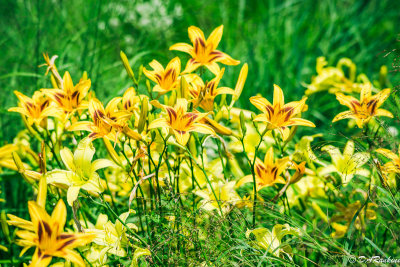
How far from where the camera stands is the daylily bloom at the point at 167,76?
1721 mm

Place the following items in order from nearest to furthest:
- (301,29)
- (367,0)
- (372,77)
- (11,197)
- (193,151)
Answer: (193,151)
(11,197)
(372,77)
(301,29)
(367,0)

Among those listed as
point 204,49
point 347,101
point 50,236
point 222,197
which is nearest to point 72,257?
point 50,236

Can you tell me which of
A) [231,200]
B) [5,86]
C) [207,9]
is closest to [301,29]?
[207,9]

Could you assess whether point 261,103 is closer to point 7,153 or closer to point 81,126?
point 81,126

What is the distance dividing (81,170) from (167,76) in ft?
1.69

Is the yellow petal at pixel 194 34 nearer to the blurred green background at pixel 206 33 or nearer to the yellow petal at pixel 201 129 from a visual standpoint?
the yellow petal at pixel 201 129

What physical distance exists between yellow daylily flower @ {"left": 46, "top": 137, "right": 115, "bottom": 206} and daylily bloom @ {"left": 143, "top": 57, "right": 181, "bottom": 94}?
1.23ft

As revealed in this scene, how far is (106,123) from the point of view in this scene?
153cm

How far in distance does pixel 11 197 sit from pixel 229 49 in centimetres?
253

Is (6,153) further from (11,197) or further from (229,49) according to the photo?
(229,49)

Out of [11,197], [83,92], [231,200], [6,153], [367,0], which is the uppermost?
[367,0]

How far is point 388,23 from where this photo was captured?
16.7 feet

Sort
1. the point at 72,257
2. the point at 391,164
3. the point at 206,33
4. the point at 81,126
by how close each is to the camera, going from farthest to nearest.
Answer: the point at 206,33 → the point at 391,164 → the point at 81,126 → the point at 72,257

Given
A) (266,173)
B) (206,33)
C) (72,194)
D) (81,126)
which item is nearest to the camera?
(72,194)
